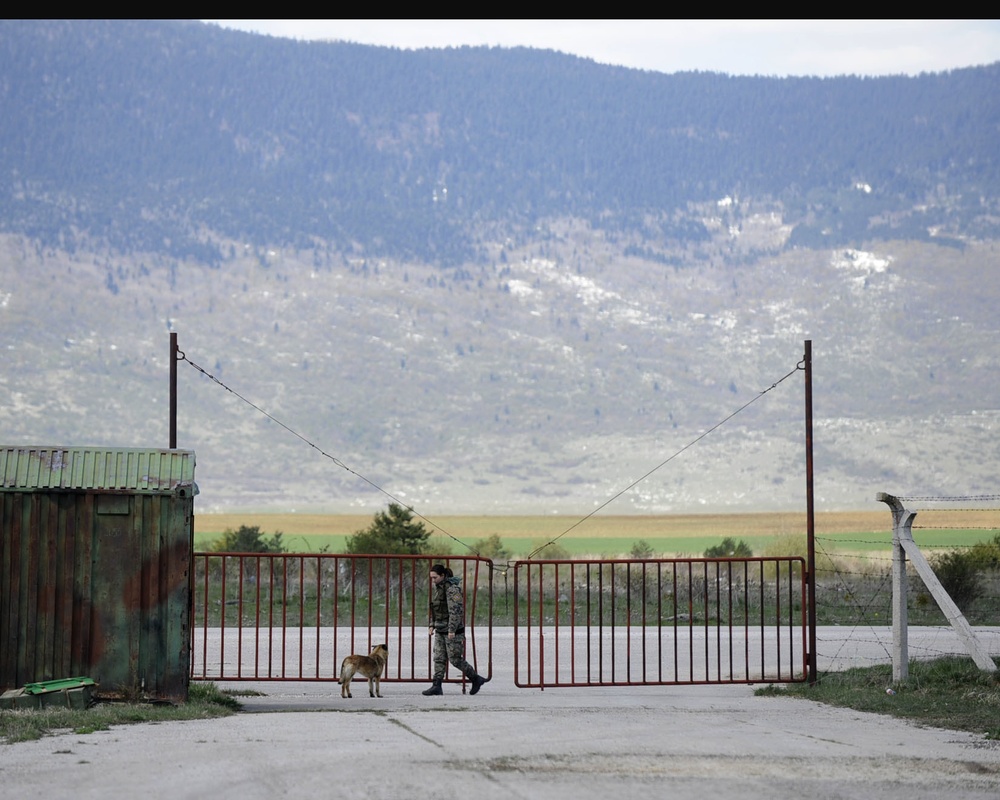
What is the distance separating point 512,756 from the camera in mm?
11961

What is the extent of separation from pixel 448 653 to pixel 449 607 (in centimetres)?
69

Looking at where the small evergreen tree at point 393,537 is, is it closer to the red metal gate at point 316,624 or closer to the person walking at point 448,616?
the red metal gate at point 316,624

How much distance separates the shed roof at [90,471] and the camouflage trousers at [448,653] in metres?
3.48

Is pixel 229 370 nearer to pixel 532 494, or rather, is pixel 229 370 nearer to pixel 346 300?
pixel 346 300

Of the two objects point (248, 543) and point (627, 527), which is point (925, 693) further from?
point (627, 527)

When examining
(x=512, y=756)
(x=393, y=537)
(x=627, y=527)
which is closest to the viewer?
(x=512, y=756)

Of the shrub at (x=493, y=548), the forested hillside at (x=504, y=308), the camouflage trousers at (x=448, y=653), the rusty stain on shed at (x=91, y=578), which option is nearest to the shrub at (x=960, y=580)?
the camouflage trousers at (x=448, y=653)

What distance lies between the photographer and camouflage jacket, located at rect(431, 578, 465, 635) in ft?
53.5

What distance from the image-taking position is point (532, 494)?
118438 millimetres

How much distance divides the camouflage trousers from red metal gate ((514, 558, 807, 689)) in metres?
0.63

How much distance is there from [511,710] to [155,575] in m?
3.83

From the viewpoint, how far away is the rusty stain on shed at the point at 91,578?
14.6 m

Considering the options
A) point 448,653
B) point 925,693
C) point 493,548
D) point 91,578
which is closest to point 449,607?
point 448,653
